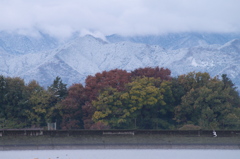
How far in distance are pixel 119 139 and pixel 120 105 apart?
42.1 feet

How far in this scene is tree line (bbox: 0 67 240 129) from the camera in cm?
5000

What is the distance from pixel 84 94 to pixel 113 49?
388 feet

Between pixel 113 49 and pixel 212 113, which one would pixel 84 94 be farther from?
pixel 113 49

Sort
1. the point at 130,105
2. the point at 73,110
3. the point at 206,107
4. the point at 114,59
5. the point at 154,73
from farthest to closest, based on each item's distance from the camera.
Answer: the point at 114,59, the point at 154,73, the point at 73,110, the point at 130,105, the point at 206,107

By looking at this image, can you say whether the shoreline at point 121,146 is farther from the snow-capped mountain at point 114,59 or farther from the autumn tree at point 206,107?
the snow-capped mountain at point 114,59

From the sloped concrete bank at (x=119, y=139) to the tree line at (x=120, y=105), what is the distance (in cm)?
882

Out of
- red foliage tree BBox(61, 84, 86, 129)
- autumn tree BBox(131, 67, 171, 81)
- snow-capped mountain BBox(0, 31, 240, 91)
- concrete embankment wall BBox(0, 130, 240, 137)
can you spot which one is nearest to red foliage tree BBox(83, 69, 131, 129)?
red foliage tree BBox(61, 84, 86, 129)

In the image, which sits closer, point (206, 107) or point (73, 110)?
point (206, 107)

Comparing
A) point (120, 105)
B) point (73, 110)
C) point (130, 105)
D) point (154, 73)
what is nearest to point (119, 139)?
point (120, 105)

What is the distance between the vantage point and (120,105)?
51188 mm

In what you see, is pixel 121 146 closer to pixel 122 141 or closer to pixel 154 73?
pixel 122 141

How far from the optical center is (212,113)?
50062 mm

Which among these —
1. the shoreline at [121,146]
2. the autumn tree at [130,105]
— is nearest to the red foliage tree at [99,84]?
the autumn tree at [130,105]
